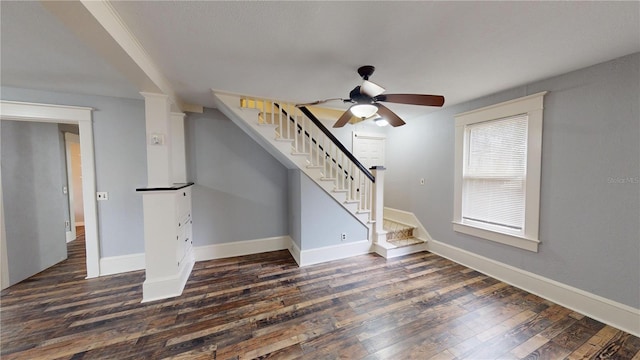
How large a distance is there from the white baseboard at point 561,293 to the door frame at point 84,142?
5092 mm

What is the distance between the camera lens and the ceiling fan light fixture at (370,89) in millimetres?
1817

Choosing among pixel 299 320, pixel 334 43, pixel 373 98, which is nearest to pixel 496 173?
pixel 373 98

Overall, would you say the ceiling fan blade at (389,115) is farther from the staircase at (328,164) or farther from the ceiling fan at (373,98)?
the staircase at (328,164)

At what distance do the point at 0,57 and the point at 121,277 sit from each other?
8.28 feet

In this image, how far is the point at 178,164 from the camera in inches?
118

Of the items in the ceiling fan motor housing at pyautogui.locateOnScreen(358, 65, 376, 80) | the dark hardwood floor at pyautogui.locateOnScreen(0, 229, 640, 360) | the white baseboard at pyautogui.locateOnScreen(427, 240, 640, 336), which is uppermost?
the ceiling fan motor housing at pyautogui.locateOnScreen(358, 65, 376, 80)

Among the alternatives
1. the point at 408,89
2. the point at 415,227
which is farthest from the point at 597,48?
the point at 415,227

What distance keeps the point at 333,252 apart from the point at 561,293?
2.56 metres

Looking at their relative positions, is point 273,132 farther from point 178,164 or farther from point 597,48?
point 597,48

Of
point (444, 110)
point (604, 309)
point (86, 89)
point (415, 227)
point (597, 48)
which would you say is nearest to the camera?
point (597, 48)

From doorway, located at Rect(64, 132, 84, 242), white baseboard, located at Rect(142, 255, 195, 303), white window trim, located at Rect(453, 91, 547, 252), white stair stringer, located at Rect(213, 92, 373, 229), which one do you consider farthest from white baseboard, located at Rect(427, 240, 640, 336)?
doorway, located at Rect(64, 132, 84, 242)

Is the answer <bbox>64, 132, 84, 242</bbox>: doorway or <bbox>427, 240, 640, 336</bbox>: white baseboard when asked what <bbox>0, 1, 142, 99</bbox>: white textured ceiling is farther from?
<bbox>427, 240, 640, 336</bbox>: white baseboard

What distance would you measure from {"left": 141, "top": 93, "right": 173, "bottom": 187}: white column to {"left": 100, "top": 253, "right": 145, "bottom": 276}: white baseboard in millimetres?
1427

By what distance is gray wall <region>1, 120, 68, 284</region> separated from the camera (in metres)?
2.58
